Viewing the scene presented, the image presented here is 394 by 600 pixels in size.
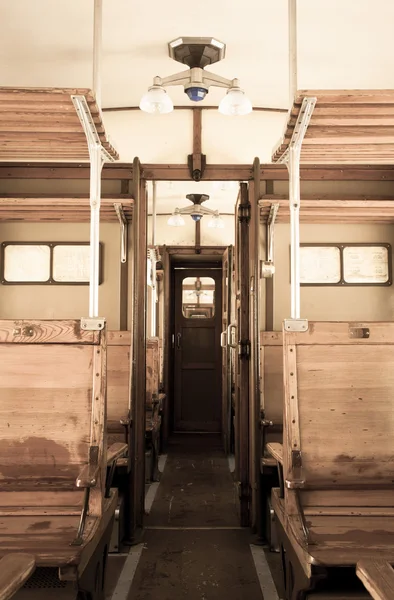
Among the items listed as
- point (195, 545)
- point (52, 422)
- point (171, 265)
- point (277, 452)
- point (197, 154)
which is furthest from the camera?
point (171, 265)

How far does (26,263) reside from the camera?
4.74 meters

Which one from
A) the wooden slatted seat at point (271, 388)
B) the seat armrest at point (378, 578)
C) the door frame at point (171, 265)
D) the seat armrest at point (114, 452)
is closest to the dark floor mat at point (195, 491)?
the door frame at point (171, 265)

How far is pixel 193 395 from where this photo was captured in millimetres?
8258

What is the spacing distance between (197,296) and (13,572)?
6911 millimetres

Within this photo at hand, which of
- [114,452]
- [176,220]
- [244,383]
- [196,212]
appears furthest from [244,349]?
[176,220]

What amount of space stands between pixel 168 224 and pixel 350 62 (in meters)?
3.68

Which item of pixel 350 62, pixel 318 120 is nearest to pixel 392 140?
pixel 318 120

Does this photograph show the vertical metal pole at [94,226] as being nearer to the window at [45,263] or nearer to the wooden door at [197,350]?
the window at [45,263]

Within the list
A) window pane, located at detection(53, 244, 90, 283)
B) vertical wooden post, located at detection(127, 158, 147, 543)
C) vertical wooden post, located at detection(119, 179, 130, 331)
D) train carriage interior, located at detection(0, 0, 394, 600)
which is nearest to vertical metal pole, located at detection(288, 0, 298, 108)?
train carriage interior, located at detection(0, 0, 394, 600)

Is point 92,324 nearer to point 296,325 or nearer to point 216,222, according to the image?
point 296,325

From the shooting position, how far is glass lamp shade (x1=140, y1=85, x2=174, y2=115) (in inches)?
149

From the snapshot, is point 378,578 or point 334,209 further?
point 334,209

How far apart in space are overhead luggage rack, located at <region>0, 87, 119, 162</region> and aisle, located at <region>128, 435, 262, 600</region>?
252 cm

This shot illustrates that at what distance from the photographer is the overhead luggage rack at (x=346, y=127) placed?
7.67 feet
